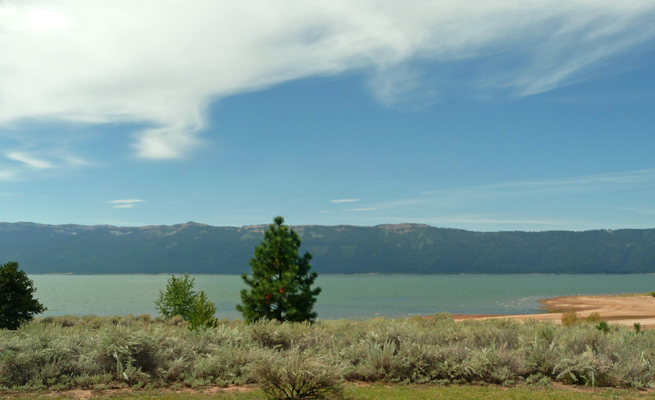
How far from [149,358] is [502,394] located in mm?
7723

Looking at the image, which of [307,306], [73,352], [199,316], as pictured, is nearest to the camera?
[73,352]

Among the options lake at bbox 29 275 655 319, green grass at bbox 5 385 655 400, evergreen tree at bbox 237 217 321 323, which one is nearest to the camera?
green grass at bbox 5 385 655 400

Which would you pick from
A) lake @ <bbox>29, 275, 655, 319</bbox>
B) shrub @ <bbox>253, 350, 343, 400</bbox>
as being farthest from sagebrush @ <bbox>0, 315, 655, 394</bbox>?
lake @ <bbox>29, 275, 655, 319</bbox>

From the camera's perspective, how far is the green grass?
838 cm

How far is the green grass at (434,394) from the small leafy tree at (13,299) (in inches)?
726

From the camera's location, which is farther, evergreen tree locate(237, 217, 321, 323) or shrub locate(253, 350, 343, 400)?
evergreen tree locate(237, 217, 321, 323)

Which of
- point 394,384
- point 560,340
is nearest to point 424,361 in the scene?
point 394,384

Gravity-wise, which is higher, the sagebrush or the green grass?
the sagebrush

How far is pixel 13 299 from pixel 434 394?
24.1m

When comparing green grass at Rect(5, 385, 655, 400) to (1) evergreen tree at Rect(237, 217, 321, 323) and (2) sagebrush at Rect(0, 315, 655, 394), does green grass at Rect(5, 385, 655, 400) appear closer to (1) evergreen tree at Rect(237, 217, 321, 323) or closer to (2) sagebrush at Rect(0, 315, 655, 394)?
(2) sagebrush at Rect(0, 315, 655, 394)

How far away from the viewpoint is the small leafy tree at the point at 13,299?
2323 centimetres

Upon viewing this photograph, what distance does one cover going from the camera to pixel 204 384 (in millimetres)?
9477

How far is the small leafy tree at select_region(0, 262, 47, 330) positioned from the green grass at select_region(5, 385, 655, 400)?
18442 mm

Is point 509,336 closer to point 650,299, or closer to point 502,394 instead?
point 502,394
